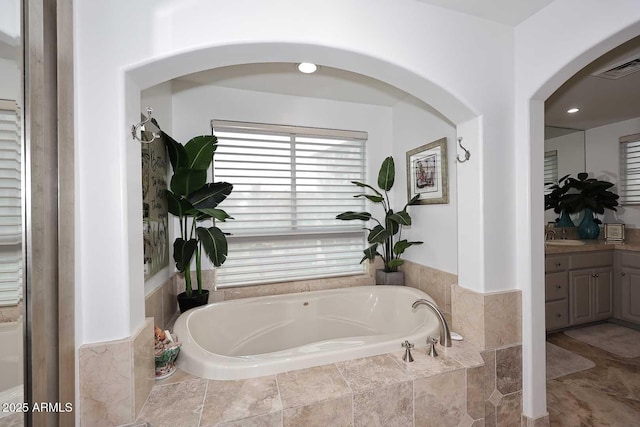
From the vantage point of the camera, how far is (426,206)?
2.32 metres

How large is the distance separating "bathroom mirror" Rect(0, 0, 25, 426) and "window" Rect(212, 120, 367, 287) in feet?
4.96

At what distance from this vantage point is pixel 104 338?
1.02m

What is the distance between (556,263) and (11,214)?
3.89 meters

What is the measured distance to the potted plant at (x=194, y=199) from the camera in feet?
5.88

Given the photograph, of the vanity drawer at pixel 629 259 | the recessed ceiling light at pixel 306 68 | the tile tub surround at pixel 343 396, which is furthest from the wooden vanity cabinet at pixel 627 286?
the recessed ceiling light at pixel 306 68

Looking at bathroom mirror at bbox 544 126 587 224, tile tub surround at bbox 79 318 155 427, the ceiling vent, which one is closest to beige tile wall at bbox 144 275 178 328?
tile tub surround at bbox 79 318 155 427

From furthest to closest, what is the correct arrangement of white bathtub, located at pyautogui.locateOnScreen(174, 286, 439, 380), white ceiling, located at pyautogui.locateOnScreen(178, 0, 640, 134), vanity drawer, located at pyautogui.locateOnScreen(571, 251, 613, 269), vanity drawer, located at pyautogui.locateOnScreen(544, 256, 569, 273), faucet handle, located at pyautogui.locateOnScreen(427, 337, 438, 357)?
vanity drawer, located at pyautogui.locateOnScreen(571, 251, 613, 269)
vanity drawer, located at pyautogui.locateOnScreen(544, 256, 569, 273)
white ceiling, located at pyautogui.locateOnScreen(178, 0, 640, 134)
faucet handle, located at pyautogui.locateOnScreen(427, 337, 438, 357)
white bathtub, located at pyautogui.locateOnScreen(174, 286, 439, 380)

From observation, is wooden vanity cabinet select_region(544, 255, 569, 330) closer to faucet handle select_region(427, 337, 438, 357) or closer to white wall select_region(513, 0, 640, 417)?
white wall select_region(513, 0, 640, 417)

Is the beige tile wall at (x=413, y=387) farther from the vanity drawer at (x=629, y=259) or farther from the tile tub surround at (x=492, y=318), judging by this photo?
the vanity drawer at (x=629, y=259)

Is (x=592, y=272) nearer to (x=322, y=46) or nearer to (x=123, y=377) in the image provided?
(x=322, y=46)

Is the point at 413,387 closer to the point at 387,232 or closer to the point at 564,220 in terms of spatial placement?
the point at 387,232

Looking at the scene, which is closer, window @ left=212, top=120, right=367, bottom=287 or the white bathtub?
the white bathtub

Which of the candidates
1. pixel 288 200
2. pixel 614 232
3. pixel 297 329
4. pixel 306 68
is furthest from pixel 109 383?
pixel 614 232

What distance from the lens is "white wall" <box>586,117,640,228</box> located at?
3065 mm
